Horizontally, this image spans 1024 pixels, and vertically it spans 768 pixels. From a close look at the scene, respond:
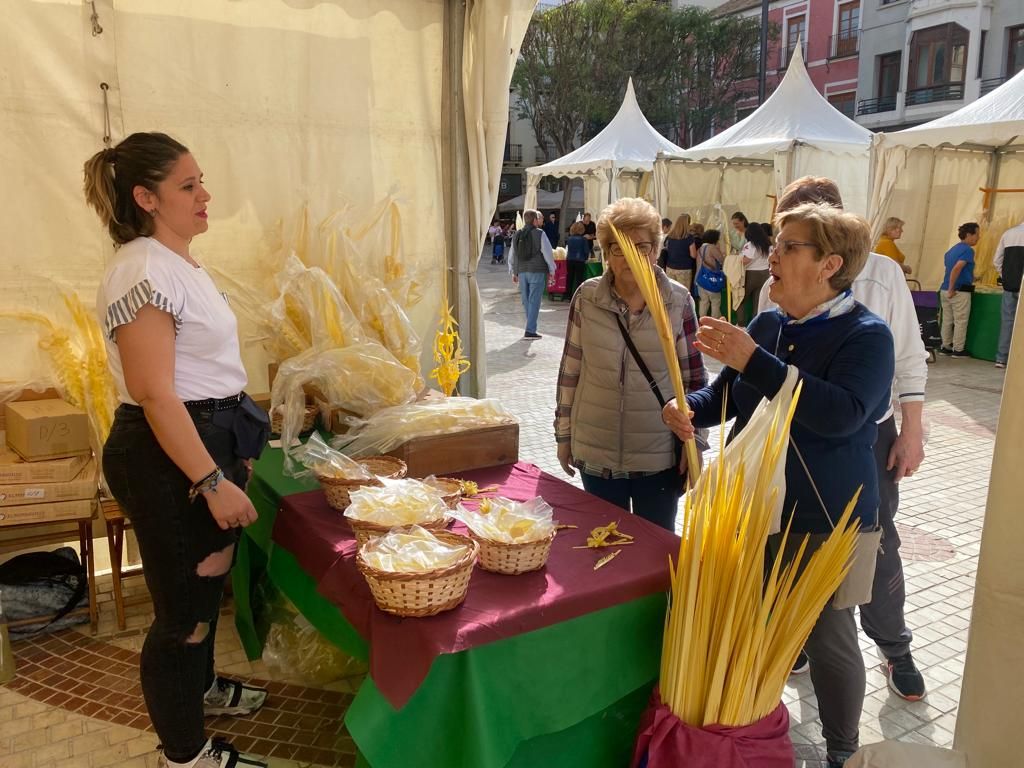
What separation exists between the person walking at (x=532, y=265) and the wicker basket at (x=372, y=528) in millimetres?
8100

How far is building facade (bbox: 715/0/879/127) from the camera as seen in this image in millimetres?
27672

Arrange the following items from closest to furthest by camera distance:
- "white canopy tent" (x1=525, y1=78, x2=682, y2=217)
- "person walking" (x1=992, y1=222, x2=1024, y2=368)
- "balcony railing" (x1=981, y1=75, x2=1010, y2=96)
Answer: "person walking" (x1=992, y1=222, x2=1024, y2=368) → "white canopy tent" (x1=525, y1=78, x2=682, y2=217) → "balcony railing" (x1=981, y1=75, x2=1010, y2=96)

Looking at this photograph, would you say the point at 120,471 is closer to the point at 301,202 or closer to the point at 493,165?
the point at 301,202

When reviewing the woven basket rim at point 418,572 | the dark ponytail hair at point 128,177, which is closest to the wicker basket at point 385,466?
the woven basket rim at point 418,572

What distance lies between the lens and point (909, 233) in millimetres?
11000

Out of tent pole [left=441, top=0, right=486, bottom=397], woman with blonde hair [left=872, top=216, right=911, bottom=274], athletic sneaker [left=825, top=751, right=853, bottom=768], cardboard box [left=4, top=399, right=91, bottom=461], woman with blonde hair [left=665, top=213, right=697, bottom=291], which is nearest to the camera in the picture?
athletic sneaker [left=825, top=751, right=853, bottom=768]

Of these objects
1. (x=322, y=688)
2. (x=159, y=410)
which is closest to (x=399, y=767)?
(x=159, y=410)

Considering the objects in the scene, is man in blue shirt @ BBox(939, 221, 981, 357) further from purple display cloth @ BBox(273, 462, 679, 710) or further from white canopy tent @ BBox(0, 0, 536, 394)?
purple display cloth @ BBox(273, 462, 679, 710)

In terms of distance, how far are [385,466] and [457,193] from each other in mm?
1840

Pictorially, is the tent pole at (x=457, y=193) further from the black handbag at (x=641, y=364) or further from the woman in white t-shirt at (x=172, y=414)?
the woman in white t-shirt at (x=172, y=414)

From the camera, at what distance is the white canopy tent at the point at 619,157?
44.8ft

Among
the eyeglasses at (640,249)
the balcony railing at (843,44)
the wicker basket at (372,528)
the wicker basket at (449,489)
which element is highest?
the balcony railing at (843,44)

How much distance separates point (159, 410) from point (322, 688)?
1367 mm

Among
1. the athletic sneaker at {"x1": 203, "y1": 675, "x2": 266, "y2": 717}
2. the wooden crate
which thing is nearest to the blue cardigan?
the wooden crate
